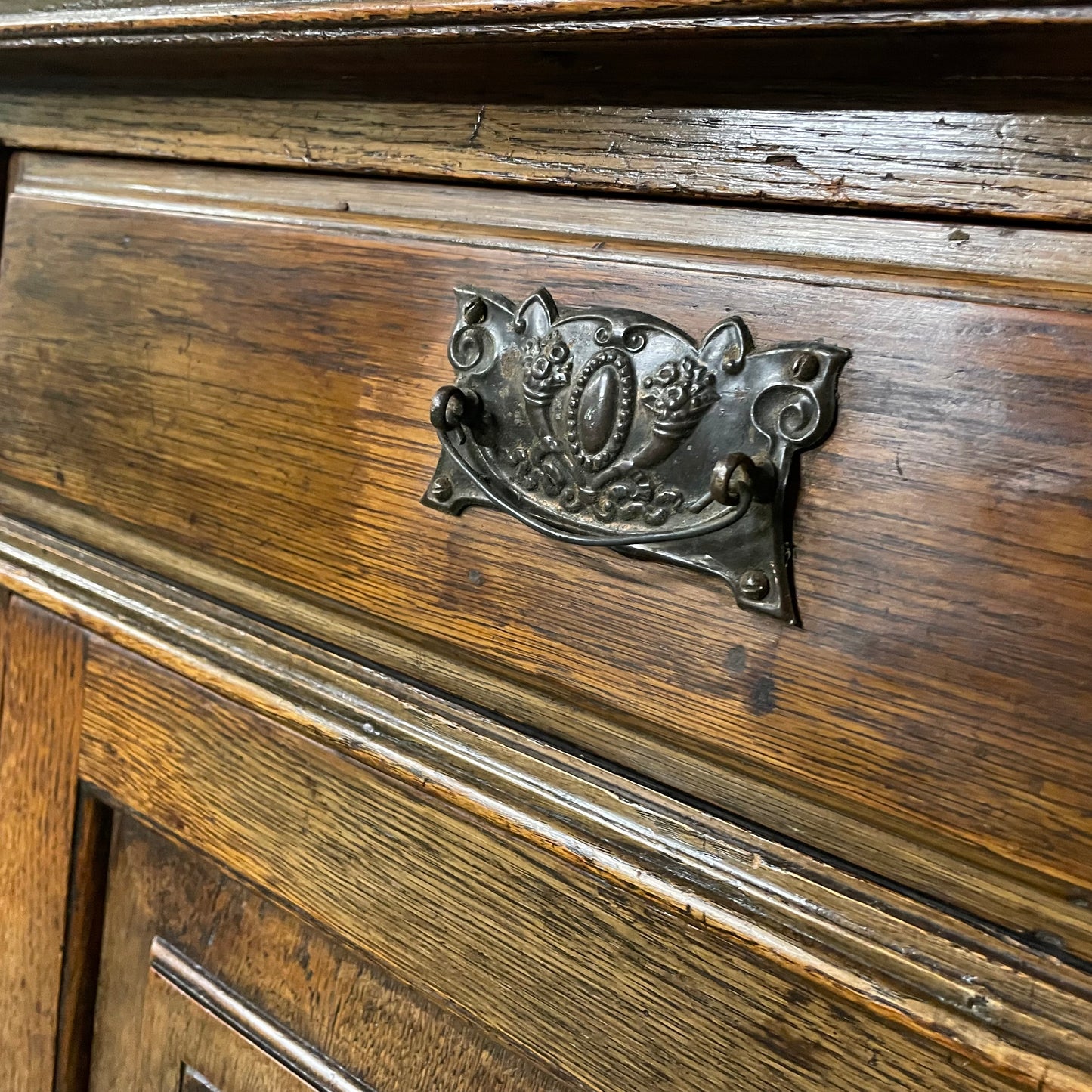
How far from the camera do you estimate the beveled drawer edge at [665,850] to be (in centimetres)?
26

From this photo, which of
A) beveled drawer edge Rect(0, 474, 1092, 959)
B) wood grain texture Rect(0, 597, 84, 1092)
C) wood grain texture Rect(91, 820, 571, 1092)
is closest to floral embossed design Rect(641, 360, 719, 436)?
beveled drawer edge Rect(0, 474, 1092, 959)

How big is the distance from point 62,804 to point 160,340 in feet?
0.90

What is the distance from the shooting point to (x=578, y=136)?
33 centimetres

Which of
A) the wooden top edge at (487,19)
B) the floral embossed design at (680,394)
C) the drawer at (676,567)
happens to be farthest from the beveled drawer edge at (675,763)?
the wooden top edge at (487,19)

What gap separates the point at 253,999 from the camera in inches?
17.7

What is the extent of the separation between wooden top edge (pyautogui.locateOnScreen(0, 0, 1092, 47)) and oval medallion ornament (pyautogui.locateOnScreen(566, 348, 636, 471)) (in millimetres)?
100

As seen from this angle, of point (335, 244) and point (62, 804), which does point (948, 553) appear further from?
point (62, 804)

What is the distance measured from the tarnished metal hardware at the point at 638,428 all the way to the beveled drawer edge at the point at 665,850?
8 centimetres

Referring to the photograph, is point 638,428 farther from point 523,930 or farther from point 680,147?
point 523,930

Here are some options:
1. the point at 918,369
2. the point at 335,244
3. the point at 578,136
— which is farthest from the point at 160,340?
the point at 918,369

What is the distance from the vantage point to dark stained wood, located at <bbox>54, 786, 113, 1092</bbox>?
52 cm

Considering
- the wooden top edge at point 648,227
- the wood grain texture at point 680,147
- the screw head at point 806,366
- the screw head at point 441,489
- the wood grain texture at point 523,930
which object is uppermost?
the wood grain texture at point 680,147

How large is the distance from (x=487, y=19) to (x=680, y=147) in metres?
0.07

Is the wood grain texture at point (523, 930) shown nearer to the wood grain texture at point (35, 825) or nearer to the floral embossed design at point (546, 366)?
the wood grain texture at point (35, 825)
